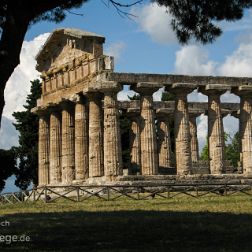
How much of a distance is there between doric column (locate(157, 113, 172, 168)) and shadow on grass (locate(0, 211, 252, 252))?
93.9 feet

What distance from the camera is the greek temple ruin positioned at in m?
40.4

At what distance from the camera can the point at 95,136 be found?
41.5m

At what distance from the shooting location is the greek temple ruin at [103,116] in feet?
133

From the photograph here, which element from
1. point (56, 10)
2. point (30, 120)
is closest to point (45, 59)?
point (30, 120)

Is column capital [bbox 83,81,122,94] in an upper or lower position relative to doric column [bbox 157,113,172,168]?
upper

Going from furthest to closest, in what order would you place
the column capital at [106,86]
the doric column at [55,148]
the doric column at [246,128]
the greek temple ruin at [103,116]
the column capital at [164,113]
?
the column capital at [164,113]
the doric column at [55,148]
the doric column at [246,128]
the greek temple ruin at [103,116]
the column capital at [106,86]

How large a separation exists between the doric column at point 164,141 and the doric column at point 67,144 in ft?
26.6

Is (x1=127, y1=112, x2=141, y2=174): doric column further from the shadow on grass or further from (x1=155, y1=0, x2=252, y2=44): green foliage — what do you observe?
(x1=155, y1=0, x2=252, y2=44): green foliage

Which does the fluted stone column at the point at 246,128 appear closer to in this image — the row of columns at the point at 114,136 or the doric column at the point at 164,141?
the row of columns at the point at 114,136

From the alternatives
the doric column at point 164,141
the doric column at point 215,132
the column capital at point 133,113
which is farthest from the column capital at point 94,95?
the doric column at point 164,141

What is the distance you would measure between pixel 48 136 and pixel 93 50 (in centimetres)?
951

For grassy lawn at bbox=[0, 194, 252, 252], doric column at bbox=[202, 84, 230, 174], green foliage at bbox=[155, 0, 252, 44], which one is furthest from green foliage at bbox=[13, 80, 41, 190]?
green foliage at bbox=[155, 0, 252, 44]

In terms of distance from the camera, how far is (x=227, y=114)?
52.3 meters

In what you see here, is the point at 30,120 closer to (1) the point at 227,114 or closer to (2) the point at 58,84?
(2) the point at 58,84
